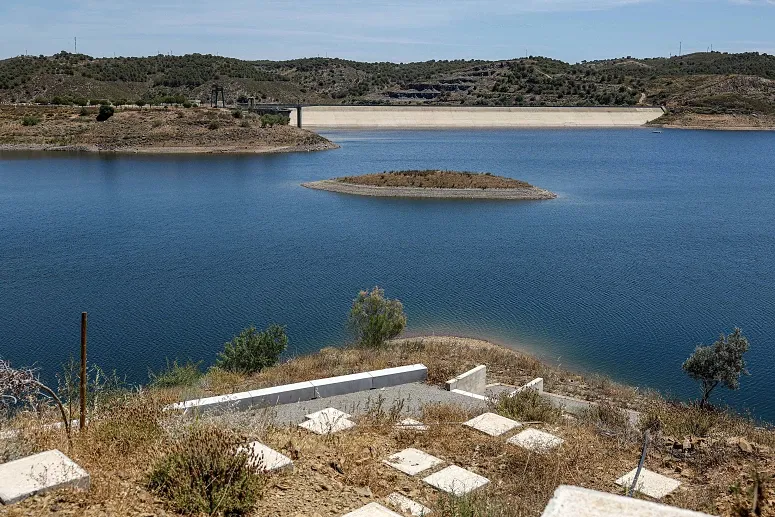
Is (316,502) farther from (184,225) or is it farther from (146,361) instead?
(184,225)

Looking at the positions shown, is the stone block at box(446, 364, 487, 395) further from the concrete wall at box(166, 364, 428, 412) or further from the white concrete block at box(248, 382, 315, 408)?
the white concrete block at box(248, 382, 315, 408)

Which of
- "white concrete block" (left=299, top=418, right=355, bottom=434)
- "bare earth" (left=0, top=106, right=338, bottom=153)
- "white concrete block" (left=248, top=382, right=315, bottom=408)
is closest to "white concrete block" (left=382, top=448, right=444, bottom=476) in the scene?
"white concrete block" (left=299, top=418, right=355, bottom=434)

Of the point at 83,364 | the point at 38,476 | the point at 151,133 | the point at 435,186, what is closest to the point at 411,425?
the point at 83,364

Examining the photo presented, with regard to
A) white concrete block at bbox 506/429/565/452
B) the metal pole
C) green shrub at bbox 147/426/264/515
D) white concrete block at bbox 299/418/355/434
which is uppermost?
Result: the metal pole

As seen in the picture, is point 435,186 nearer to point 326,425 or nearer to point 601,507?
point 326,425

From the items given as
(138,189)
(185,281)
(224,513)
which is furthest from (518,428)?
(138,189)

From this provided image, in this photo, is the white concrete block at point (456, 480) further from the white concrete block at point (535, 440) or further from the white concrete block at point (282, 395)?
the white concrete block at point (282, 395)

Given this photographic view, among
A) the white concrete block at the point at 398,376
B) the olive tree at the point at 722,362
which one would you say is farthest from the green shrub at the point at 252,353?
the olive tree at the point at 722,362

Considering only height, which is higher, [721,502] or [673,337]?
[721,502]
